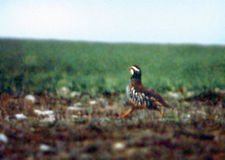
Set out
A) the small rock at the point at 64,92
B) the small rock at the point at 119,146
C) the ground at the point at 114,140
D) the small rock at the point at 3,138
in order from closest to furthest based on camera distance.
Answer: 1. the ground at the point at 114,140
2. the small rock at the point at 119,146
3. the small rock at the point at 3,138
4. the small rock at the point at 64,92

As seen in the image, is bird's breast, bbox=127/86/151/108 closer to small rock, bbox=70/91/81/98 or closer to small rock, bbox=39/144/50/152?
small rock, bbox=39/144/50/152

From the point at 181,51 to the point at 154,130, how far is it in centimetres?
2389

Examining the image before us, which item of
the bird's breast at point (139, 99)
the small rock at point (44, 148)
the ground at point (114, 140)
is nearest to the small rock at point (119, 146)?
the ground at point (114, 140)

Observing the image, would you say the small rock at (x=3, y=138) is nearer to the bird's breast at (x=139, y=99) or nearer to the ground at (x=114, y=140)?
the ground at (x=114, y=140)

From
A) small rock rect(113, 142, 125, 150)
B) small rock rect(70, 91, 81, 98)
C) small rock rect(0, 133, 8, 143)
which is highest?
small rock rect(113, 142, 125, 150)

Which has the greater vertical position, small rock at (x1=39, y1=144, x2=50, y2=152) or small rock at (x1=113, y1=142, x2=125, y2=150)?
small rock at (x1=113, y1=142, x2=125, y2=150)

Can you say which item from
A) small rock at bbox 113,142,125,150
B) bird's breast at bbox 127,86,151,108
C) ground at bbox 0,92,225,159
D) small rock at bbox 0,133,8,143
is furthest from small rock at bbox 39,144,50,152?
bird's breast at bbox 127,86,151,108

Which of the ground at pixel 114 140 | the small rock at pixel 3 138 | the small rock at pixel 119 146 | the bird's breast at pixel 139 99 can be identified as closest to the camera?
the ground at pixel 114 140

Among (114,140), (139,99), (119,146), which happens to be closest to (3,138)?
(114,140)

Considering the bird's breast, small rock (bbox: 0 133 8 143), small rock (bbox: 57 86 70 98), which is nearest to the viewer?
small rock (bbox: 0 133 8 143)

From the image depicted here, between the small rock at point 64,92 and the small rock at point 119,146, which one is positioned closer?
the small rock at point 119,146

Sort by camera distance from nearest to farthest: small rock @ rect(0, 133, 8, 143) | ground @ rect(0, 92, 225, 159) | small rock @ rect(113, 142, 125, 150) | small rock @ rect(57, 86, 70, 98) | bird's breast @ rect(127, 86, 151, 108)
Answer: ground @ rect(0, 92, 225, 159)
small rock @ rect(113, 142, 125, 150)
small rock @ rect(0, 133, 8, 143)
bird's breast @ rect(127, 86, 151, 108)
small rock @ rect(57, 86, 70, 98)

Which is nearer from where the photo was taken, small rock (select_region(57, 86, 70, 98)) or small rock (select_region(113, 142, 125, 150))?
small rock (select_region(113, 142, 125, 150))

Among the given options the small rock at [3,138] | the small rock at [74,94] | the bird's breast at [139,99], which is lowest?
the small rock at [74,94]
